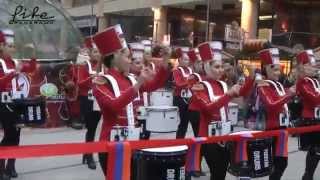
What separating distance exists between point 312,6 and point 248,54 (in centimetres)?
829

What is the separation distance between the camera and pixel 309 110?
24.0 feet

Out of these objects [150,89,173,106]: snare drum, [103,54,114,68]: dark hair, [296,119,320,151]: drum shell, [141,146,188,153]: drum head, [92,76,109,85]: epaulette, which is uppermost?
[103,54,114,68]: dark hair

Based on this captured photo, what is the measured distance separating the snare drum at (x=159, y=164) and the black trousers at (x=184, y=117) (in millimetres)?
3785

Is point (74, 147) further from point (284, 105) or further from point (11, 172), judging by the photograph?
point (11, 172)

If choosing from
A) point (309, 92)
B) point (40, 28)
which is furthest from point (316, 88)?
point (40, 28)

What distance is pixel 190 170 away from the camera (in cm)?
572

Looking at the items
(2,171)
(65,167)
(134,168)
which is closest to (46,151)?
(134,168)

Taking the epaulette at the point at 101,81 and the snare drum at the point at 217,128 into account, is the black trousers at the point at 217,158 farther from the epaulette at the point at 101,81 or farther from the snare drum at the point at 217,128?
the epaulette at the point at 101,81

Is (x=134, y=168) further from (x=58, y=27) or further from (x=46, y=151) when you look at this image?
(x=58, y=27)

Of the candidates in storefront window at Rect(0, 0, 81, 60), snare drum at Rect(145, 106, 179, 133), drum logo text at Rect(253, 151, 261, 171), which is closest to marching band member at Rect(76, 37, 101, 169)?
snare drum at Rect(145, 106, 179, 133)

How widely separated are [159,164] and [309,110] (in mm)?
3474

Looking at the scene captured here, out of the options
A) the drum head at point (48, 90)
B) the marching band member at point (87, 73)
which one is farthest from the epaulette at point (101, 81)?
the drum head at point (48, 90)

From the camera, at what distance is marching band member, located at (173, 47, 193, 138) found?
9.76 metres

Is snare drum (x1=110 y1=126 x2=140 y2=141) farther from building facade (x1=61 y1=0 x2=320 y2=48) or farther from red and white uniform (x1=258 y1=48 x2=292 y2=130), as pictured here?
Result: building facade (x1=61 y1=0 x2=320 y2=48)
